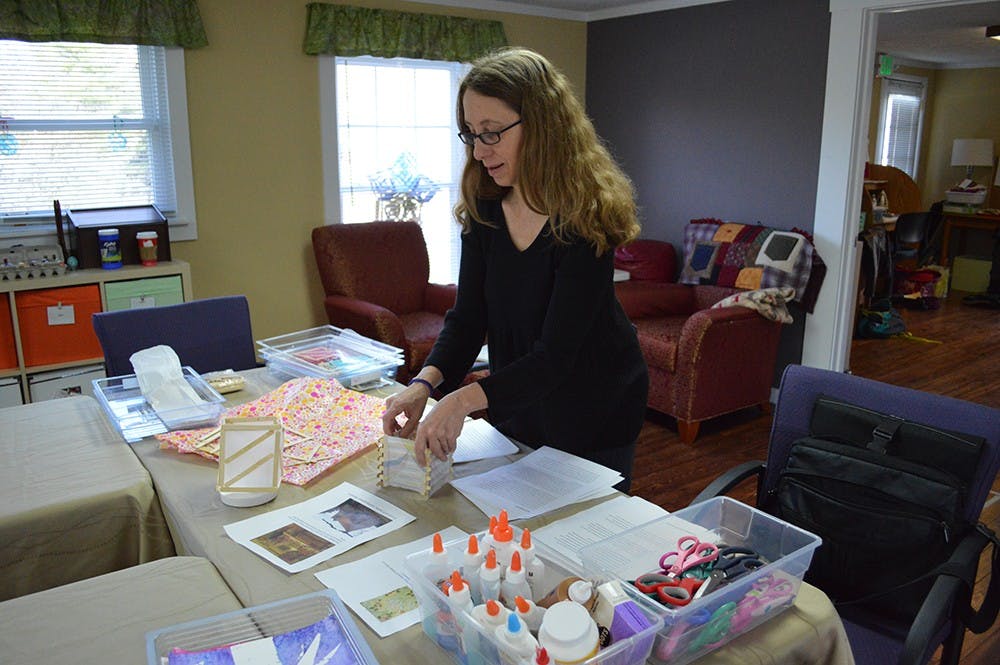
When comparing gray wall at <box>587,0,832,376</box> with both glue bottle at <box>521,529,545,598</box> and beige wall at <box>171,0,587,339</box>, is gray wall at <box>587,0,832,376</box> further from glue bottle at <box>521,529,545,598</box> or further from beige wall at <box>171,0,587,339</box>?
glue bottle at <box>521,529,545,598</box>

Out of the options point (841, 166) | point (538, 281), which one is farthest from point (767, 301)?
point (538, 281)

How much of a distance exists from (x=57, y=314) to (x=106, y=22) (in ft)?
4.41

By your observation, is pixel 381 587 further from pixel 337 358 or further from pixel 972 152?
pixel 972 152

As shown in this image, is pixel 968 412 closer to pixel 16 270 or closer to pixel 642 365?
pixel 642 365

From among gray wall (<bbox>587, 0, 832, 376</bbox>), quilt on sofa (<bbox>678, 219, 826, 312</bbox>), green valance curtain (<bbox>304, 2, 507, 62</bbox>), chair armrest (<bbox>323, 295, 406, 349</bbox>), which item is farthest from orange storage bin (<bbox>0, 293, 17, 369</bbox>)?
gray wall (<bbox>587, 0, 832, 376</bbox>)

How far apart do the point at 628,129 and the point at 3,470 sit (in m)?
4.37

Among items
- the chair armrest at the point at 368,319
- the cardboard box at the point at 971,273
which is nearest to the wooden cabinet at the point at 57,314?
the chair armrest at the point at 368,319

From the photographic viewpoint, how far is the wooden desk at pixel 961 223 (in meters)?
7.84

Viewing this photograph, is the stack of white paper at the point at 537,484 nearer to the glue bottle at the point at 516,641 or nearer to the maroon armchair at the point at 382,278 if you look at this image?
the glue bottle at the point at 516,641

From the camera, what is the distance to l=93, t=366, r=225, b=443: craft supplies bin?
6.10 feet

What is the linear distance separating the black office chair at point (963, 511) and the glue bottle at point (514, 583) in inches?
28.9

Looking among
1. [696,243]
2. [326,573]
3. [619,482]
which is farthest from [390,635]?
[696,243]

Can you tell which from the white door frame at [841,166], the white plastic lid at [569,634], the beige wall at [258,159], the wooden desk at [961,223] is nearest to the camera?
the white plastic lid at [569,634]

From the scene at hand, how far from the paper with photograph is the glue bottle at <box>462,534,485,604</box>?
33 centimetres
